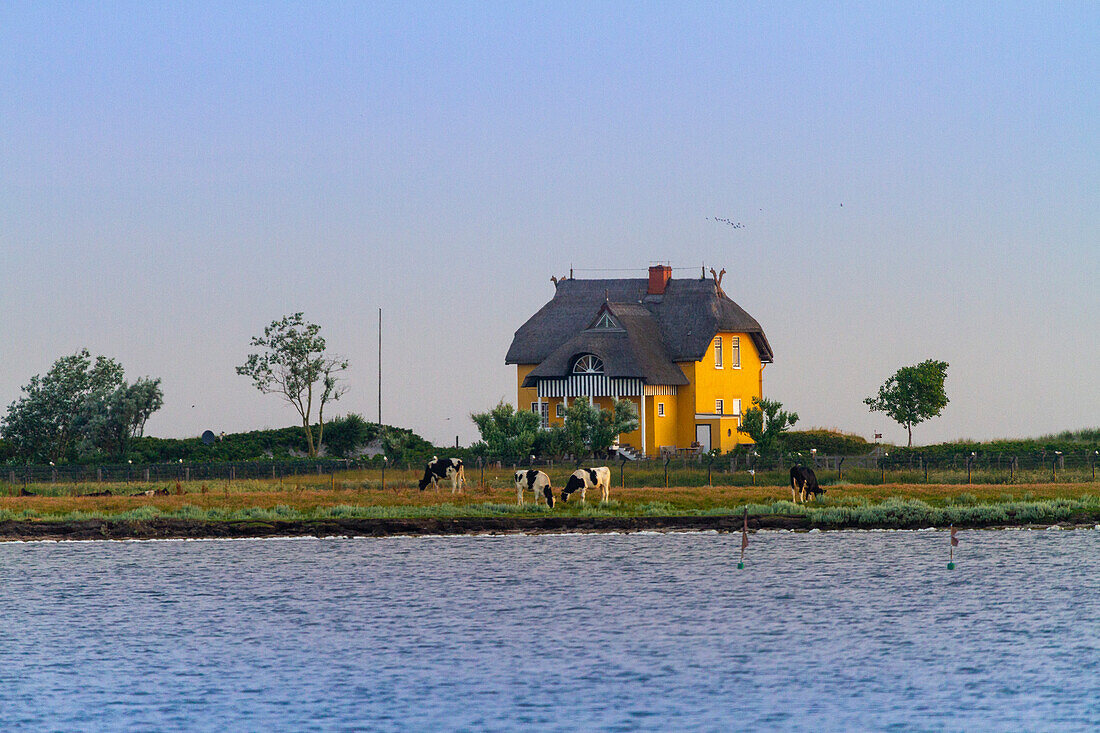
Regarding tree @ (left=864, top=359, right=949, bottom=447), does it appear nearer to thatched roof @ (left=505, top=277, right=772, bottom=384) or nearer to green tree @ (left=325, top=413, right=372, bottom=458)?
thatched roof @ (left=505, top=277, right=772, bottom=384)

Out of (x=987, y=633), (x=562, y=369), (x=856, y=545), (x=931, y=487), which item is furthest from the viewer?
(x=562, y=369)

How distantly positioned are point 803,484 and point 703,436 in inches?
1214

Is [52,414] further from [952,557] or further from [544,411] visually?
[952,557]

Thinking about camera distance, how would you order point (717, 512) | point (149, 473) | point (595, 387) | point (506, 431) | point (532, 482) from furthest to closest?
point (595, 387)
point (506, 431)
point (149, 473)
point (532, 482)
point (717, 512)

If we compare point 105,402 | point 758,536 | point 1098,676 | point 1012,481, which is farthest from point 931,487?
point 105,402

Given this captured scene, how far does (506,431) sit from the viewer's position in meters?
68.6

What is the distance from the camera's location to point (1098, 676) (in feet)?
69.8

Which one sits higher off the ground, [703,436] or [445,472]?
[703,436]

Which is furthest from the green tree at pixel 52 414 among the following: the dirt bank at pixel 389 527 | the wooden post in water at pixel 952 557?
the wooden post in water at pixel 952 557

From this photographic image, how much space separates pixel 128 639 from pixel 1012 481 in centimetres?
3814

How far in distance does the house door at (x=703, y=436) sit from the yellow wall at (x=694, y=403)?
0.19 m

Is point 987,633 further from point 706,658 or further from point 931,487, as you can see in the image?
point 931,487

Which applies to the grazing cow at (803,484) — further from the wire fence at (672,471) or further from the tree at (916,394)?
the tree at (916,394)

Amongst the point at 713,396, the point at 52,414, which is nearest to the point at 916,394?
the point at 713,396
